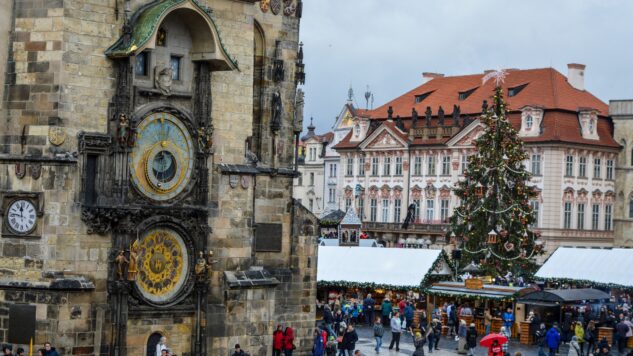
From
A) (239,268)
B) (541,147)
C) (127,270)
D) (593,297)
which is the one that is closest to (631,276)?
(593,297)

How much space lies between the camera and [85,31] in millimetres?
29875

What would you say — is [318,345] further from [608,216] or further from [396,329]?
[608,216]

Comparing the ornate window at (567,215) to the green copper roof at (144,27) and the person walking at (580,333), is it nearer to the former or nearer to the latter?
→ the person walking at (580,333)

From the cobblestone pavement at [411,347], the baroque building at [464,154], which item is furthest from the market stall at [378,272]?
the baroque building at [464,154]

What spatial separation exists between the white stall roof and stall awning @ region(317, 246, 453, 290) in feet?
15.3

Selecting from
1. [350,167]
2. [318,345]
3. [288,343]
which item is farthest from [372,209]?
[288,343]

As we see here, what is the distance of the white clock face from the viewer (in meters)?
29.6

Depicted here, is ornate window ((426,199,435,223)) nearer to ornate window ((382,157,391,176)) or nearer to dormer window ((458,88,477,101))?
ornate window ((382,157,391,176))

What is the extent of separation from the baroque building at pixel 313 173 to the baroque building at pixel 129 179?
79.0 meters

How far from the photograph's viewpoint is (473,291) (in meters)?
47.1

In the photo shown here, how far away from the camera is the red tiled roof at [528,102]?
86.1 meters

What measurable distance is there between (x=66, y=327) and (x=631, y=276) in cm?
2615

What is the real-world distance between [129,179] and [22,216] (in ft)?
8.08

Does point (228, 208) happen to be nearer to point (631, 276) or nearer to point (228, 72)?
point (228, 72)
